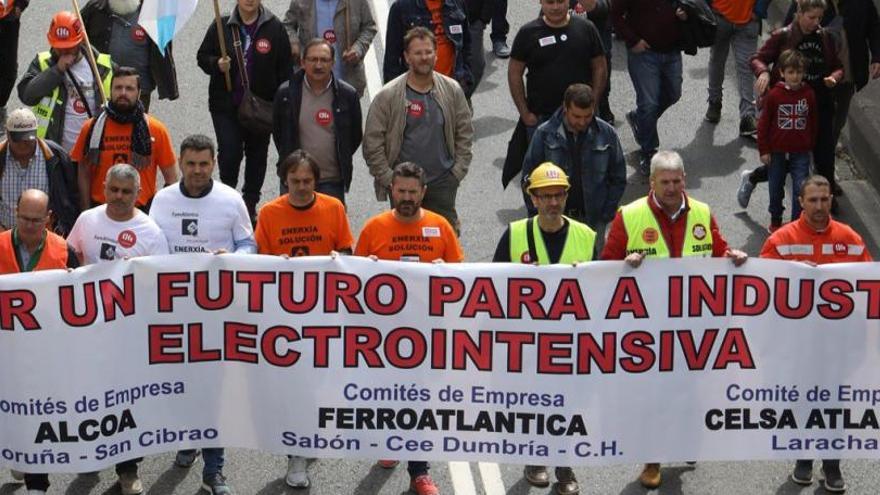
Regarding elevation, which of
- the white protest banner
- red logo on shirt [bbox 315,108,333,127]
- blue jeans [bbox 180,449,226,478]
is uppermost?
red logo on shirt [bbox 315,108,333,127]

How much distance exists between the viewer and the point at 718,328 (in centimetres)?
1074

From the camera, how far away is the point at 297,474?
458 inches

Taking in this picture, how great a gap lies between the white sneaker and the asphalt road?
6 centimetres

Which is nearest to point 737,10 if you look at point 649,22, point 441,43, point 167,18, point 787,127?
point 649,22

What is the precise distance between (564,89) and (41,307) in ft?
16.6

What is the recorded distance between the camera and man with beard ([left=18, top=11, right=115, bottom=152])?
541 inches

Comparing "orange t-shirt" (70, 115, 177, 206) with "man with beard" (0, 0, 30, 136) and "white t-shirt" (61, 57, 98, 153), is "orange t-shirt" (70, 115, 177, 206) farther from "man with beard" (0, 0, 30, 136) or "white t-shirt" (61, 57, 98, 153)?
"man with beard" (0, 0, 30, 136)

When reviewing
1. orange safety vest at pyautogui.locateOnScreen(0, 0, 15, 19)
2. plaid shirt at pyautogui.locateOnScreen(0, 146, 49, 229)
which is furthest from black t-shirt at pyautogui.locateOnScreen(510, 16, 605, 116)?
orange safety vest at pyautogui.locateOnScreen(0, 0, 15, 19)

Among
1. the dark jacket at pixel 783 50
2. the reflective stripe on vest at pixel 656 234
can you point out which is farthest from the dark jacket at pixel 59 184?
the dark jacket at pixel 783 50

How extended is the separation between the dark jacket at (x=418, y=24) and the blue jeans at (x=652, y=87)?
5.14ft

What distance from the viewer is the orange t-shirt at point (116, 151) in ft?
42.4

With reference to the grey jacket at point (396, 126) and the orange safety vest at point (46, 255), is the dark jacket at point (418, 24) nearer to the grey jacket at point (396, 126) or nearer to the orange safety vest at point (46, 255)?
the grey jacket at point (396, 126)

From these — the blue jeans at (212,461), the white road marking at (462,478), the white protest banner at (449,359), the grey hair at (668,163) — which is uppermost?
the grey hair at (668,163)

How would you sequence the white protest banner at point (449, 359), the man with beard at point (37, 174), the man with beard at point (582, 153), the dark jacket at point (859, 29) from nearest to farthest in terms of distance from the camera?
the white protest banner at point (449, 359)
the man with beard at point (37, 174)
the man with beard at point (582, 153)
the dark jacket at point (859, 29)
